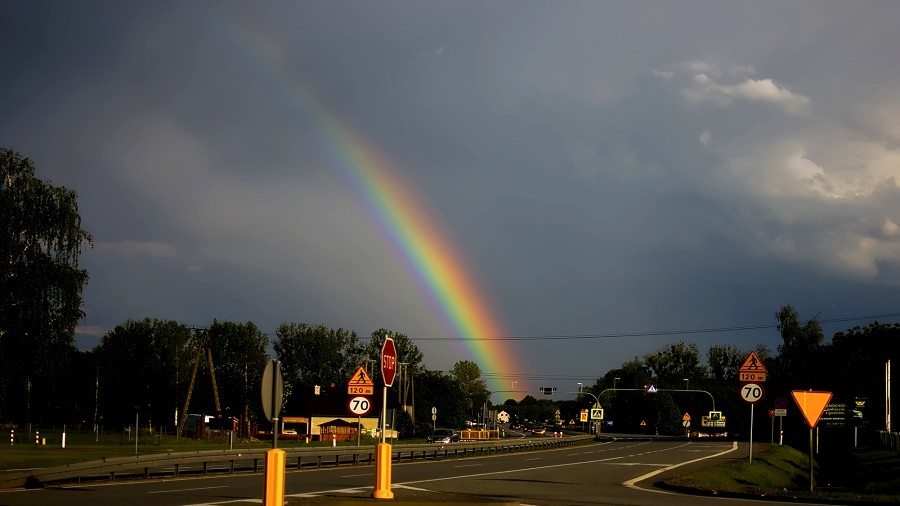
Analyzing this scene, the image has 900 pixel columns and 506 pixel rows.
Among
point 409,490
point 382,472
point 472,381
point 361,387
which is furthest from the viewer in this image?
point 472,381

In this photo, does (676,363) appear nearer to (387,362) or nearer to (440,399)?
(440,399)

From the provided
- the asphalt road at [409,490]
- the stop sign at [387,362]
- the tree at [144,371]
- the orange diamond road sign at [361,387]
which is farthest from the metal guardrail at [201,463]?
the tree at [144,371]

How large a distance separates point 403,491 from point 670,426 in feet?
400

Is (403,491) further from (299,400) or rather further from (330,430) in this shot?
(299,400)

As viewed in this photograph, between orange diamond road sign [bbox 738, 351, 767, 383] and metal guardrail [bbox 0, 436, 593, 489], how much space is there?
15838 millimetres

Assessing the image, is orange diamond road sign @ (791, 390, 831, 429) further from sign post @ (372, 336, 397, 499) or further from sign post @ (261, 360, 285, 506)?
sign post @ (261, 360, 285, 506)

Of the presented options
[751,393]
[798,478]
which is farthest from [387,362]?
[798,478]

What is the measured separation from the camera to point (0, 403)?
156 ft

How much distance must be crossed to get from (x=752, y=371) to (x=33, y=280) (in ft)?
122

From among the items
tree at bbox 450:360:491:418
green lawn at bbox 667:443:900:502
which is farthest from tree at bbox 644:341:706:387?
→ green lawn at bbox 667:443:900:502

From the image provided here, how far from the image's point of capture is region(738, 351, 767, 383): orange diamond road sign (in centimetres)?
2898

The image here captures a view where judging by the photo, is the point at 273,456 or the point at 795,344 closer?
the point at 273,456

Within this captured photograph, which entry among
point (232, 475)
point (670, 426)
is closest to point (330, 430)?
point (232, 475)

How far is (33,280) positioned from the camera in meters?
48.4
